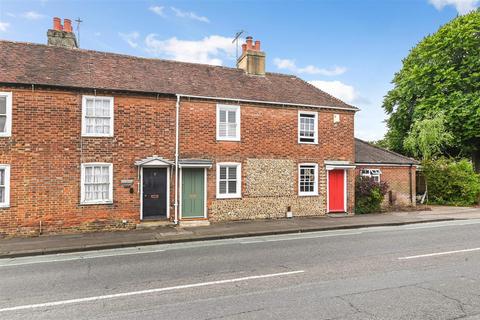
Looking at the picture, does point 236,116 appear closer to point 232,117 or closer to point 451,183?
point 232,117

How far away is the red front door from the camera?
16.1 metres

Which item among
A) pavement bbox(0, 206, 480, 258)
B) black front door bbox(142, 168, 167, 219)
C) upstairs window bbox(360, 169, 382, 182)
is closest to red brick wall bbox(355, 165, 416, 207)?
upstairs window bbox(360, 169, 382, 182)

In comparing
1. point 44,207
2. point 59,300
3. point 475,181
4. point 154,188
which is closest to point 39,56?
point 44,207

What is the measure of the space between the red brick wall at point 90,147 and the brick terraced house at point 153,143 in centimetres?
4

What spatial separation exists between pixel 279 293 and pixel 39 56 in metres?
14.4

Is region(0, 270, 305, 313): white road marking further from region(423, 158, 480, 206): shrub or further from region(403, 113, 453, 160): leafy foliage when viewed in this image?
region(403, 113, 453, 160): leafy foliage

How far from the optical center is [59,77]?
12508 millimetres

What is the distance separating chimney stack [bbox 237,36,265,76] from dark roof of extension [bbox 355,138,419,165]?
25.4 ft

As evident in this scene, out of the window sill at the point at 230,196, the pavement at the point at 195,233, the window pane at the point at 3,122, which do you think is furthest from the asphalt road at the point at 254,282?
the window pane at the point at 3,122

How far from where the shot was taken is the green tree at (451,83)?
2292cm

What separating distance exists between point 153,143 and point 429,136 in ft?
67.8

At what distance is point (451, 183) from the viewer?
815 inches

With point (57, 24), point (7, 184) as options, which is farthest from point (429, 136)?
point (7, 184)

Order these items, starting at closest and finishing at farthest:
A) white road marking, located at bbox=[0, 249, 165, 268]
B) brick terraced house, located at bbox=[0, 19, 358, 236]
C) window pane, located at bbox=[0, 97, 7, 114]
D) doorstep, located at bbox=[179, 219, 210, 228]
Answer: white road marking, located at bbox=[0, 249, 165, 268] → window pane, located at bbox=[0, 97, 7, 114] → brick terraced house, located at bbox=[0, 19, 358, 236] → doorstep, located at bbox=[179, 219, 210, 228]
